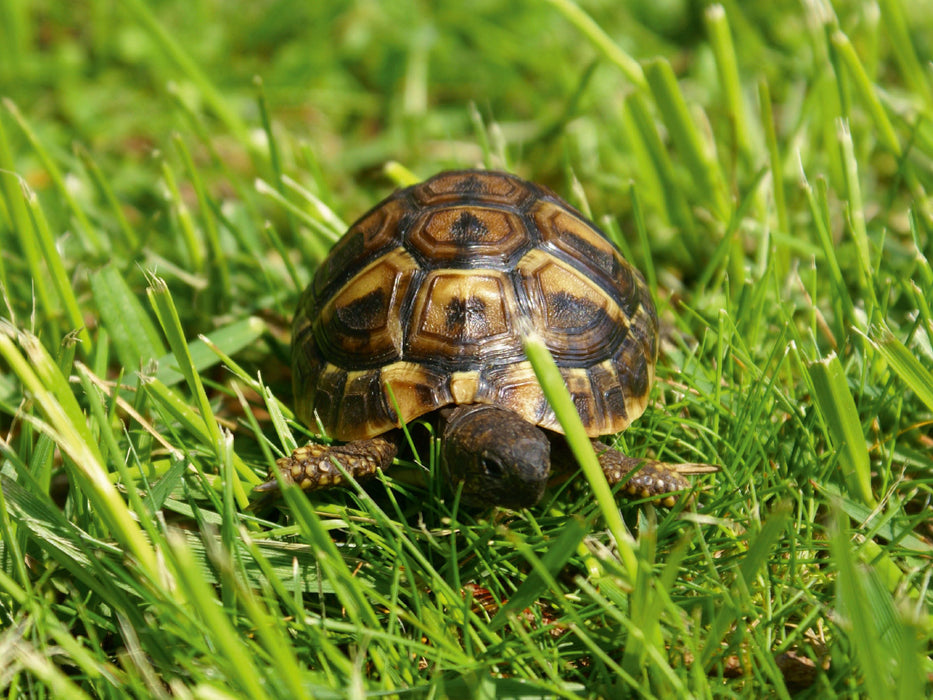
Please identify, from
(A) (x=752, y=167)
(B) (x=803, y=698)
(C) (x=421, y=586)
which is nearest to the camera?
(B) (x=803, y=698)

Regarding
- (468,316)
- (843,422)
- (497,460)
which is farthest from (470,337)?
(843,422)

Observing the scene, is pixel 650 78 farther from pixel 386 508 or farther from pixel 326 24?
pixel 326 24

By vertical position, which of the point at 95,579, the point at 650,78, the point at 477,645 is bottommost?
the point at 477,645

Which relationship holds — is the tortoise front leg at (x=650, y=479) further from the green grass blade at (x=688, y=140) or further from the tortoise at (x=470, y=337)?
the green grass blade at (x=688, y=140)

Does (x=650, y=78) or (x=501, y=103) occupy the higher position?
(x=650, y=78)

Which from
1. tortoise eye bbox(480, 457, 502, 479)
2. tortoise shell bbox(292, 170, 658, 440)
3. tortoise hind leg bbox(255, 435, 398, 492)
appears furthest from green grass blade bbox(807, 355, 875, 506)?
tortoise hind leg bbox(255, 435, 398, 492)

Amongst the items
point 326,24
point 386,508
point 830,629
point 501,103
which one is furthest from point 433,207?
point 326,24

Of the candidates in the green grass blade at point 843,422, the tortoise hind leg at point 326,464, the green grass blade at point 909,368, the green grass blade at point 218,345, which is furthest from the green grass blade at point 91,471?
the green grass blade at point 909,368
